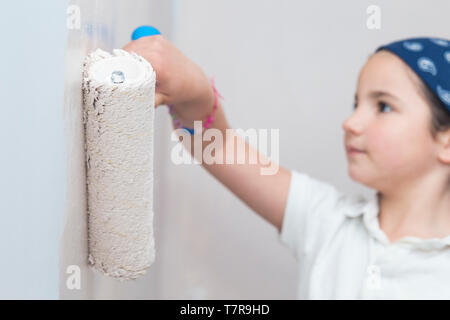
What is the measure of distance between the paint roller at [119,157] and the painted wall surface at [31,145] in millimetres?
45

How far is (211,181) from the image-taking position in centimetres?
96

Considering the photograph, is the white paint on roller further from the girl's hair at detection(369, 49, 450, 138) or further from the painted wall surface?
the girl's hair at detection(369, 49, 450, 138)

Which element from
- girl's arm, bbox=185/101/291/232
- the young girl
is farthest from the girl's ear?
girl's arm, bbox=185/101/291/232

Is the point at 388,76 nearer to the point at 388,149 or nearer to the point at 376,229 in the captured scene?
the point at 388,149

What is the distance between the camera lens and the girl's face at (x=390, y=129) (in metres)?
0.64

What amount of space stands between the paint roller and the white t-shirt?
331 mm

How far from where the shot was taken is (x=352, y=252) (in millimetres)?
690

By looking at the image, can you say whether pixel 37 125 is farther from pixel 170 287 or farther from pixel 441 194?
pixel 170 287

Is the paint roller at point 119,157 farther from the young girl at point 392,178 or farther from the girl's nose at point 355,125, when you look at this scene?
the girl's nose at point 355,125

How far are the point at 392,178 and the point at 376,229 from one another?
0.07 m

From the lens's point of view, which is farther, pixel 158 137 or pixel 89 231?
pixel 158 137

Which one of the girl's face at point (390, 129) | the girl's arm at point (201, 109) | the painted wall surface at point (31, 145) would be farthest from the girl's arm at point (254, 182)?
the painted wall surface at point (31, 145)
